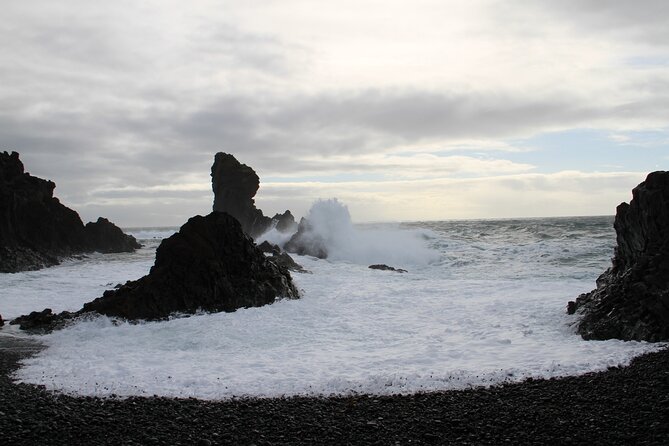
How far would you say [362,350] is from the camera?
43.5 ft

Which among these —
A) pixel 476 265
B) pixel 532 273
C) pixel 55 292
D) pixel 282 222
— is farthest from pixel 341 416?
pixel 282 222

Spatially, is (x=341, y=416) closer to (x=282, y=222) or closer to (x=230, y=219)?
(x=230, y=219)

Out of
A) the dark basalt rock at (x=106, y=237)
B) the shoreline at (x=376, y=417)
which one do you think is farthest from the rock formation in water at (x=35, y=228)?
the shoreline at (x=376, y=417)

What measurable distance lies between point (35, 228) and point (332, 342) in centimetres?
3295

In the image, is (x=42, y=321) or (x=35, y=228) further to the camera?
(x=35, y=228)

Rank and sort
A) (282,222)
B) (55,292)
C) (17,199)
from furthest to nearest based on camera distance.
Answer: (282,222) → (17,199) → (55,292)

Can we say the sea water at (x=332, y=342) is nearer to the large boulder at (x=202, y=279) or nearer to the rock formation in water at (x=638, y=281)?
the rock formation in water at (x=638, y=281)

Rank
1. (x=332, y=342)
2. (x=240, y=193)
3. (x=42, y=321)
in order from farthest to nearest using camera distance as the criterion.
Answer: (x=240, y=193), (x=42, y=321), (x=332, y=342)

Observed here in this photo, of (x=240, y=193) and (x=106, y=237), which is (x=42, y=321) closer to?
(x=106, y=237)

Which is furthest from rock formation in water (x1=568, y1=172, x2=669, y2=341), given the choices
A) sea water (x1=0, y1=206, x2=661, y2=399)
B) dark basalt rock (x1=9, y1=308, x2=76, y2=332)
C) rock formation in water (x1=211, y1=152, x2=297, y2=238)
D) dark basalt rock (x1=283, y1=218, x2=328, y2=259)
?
rock formation in water (x1=211, y1=152, x2=297, y2=238)

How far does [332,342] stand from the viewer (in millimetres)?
14258

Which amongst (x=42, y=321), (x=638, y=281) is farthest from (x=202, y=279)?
(x=638, y=281)

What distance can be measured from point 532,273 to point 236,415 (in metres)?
22.9

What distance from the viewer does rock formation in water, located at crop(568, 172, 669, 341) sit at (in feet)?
42.3
